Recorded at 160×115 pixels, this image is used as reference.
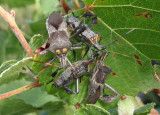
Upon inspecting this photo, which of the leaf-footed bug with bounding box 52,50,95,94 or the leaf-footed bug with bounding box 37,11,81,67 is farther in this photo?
the leaf-footed bug with bounding box 52,50,95,94

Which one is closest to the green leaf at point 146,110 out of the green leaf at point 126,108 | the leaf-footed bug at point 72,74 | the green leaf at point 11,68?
the green leaf at point 126,108

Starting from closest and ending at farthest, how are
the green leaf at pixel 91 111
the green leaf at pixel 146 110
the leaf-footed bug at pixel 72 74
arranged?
the green leaf at pixel 91 111 < the green leaf at pixel 146 110 < the leaf-footed bug at pixel 72 74

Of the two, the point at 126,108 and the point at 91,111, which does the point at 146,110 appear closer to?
the point at 126,108

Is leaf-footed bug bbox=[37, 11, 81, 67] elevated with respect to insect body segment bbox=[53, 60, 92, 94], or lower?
elevated

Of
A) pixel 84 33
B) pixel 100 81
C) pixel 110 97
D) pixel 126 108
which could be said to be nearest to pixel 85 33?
pixel 84 33

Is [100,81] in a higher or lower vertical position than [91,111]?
lower

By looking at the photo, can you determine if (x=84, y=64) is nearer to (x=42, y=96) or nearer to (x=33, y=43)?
(x=33, y=43)

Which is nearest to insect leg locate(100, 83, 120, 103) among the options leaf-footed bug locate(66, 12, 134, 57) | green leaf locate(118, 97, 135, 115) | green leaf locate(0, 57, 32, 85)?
green leaf locate(118, 97, 135, 115)

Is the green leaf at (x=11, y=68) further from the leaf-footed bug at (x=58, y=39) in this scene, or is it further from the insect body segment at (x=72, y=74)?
the insect body segment at (x=72, y=74)

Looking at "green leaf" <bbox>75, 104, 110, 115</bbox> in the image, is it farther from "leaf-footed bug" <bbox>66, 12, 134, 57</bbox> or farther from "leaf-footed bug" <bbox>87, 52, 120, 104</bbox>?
"leaf-footed bug" <bbox>66, 12, 134, 57</bbox>
